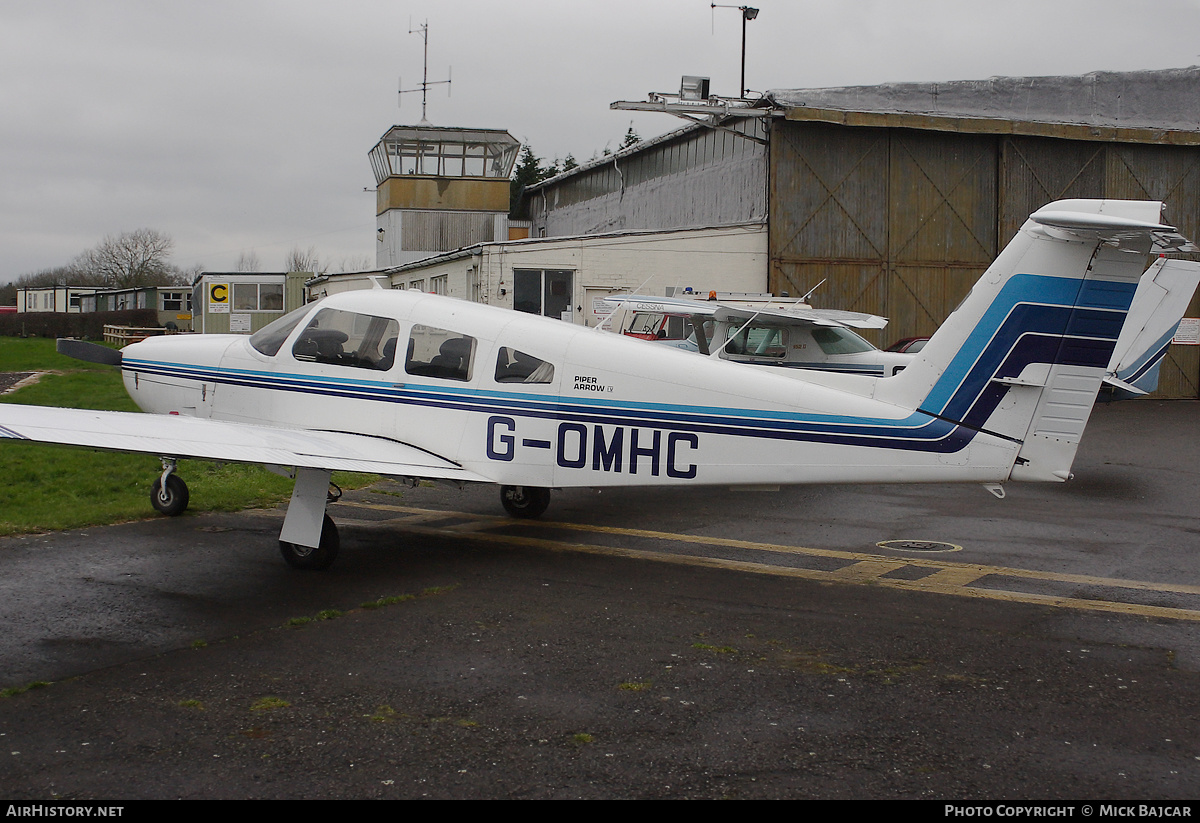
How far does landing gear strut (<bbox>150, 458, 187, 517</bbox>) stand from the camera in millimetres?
10047

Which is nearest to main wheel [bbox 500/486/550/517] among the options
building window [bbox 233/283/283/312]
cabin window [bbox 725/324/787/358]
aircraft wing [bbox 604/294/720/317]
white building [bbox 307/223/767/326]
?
aircraft wing [bbox 604/294/720/317]

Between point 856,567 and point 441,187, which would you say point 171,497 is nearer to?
point 856,567

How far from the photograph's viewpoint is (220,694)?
17.5 ft

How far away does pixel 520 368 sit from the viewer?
8.42 m

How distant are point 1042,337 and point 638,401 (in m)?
3.12

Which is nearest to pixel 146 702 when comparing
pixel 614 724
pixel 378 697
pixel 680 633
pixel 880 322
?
pixel 378 697

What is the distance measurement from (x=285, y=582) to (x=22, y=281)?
476 feet

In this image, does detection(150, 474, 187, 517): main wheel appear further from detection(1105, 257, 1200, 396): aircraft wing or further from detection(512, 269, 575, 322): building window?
detection(1105, 257, 1200, 396): aircraft wing

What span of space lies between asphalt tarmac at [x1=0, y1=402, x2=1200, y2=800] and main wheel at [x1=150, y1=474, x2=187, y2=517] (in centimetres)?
46

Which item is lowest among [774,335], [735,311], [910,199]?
[774,335]

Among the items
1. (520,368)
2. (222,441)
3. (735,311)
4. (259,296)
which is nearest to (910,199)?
(735,311)

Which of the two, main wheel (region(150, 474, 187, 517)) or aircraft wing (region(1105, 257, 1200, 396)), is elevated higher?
aircraft wing (region(1105, 257, 1200, 396))

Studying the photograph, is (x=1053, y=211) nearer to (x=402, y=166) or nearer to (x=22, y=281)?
(x=402, y=166)

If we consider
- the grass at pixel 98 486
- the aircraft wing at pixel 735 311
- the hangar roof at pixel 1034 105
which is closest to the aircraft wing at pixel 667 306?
the aircraft wing at pixel 735 311
